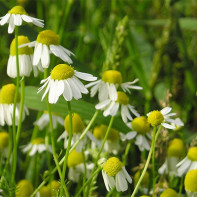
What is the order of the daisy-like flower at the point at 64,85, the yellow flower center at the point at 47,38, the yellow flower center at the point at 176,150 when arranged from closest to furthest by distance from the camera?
the daisy-like flower at the point at 64,85
the yellow flower center at the point at 47,38
the yellow flower center at the point at 176,150

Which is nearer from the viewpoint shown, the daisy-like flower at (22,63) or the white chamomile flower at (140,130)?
the daisy-like flower at (22,63)

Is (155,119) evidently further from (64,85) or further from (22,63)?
(22,63)

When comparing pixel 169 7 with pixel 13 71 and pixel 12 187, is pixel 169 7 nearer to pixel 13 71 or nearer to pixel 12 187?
pixel 13 71

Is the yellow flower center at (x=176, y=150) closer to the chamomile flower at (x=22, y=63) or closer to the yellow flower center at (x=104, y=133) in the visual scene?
the yellow flower center at (x=104, y=133)

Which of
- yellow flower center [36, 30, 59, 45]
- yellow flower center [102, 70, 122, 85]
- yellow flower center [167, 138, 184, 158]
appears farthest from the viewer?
yellow flower center [167, 138, 184, 158]

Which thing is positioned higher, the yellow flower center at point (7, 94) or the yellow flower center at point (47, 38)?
the yellow flower center at point (47, 38)

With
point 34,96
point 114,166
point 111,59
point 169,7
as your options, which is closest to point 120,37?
point 111,59

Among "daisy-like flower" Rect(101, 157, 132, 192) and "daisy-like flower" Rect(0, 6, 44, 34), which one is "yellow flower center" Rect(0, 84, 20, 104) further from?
"daisy-like flower" Rect(101, 157, 132, 192)

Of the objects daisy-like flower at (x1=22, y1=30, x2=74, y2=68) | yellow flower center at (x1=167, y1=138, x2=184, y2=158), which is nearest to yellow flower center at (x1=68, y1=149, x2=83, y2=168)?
yellow flower center at (x1=167, y1=138, x2=184, y2=158)

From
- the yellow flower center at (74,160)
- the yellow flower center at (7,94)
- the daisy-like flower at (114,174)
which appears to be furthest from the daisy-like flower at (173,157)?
the yellow flower center at (7,94)
